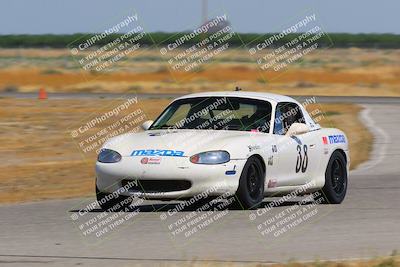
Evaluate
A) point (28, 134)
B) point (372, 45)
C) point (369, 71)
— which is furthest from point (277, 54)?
point (28, 134)

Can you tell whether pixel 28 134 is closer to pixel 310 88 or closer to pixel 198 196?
pixel 198 196

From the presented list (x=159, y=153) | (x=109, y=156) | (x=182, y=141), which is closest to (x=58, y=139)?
(x=109, y=156)

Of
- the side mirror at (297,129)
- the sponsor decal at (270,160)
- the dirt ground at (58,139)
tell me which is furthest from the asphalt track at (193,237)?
the dirt ground at (58,139)

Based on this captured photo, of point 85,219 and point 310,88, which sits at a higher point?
point 85,219

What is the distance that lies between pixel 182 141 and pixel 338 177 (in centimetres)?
275

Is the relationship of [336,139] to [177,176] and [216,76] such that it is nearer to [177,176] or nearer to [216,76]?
[177,176]

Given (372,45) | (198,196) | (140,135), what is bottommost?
(372,45)

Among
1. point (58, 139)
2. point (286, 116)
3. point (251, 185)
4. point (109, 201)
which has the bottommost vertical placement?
point (251, 185)

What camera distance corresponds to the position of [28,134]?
84.8 ft

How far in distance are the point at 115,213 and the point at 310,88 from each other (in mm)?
45207

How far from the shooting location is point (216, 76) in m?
66.2

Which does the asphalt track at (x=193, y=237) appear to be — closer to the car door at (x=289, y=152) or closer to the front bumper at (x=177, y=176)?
the front bumper at (x=177, y=176)

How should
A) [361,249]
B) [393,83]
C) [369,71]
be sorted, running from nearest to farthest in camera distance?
[361,249]
[393,83]
[369,71]

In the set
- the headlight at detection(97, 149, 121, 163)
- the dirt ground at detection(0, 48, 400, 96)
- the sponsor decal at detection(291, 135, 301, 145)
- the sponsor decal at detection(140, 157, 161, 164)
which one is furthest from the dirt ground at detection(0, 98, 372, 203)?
the dirt ground at detection(0, 48, 400, 96)
